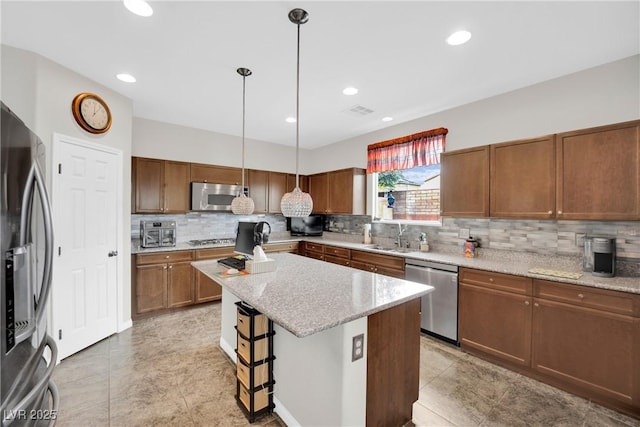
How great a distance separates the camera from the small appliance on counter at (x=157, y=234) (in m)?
3.69

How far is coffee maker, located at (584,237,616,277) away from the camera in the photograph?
2178mm

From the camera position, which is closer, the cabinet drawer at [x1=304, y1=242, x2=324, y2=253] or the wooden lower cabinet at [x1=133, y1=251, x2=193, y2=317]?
the wooden lower cabinet at [x1=133, y1=251, x2=193, y2=317]

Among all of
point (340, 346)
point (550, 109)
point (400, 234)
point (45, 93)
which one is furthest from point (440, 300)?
point (45, 93)

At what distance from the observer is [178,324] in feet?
11.0

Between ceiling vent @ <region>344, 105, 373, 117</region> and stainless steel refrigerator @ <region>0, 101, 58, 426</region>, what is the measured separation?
120 inches

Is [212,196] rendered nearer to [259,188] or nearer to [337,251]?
[259,188]

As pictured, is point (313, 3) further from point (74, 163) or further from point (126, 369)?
point (126, 369)

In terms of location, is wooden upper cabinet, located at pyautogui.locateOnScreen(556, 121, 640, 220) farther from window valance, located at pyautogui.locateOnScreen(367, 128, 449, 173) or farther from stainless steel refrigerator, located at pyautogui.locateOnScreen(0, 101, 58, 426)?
stainless steel refrigerator, located at pyautogui.locateOnScreen(0, 101, 58, 426)

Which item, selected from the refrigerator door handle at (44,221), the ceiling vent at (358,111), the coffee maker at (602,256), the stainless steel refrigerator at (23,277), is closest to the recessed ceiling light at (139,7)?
the stainless steel refrigerator at (23,277)

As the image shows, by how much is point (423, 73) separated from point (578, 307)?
7.81 feet

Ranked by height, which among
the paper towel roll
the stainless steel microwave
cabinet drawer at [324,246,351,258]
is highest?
the stainless steel microwave

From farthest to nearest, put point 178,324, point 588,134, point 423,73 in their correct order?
1. point 178,324
2. point 423,73
3. point 588,134

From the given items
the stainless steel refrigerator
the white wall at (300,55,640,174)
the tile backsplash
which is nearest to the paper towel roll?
the tile backsplash

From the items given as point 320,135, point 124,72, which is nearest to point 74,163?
point 124,72
